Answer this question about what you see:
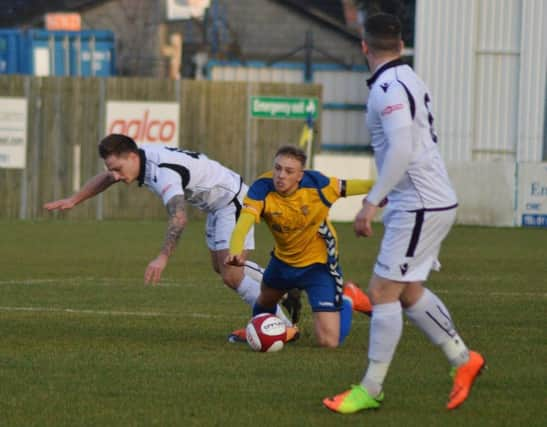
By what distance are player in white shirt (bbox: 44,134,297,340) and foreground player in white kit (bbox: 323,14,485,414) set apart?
1934mm

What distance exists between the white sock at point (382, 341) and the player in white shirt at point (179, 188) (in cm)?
191

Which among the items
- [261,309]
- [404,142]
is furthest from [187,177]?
[404,142]

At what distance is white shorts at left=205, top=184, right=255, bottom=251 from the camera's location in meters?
11.4

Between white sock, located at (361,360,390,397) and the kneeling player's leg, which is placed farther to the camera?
the kneeling player's leg

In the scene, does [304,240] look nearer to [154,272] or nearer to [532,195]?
[154,272]

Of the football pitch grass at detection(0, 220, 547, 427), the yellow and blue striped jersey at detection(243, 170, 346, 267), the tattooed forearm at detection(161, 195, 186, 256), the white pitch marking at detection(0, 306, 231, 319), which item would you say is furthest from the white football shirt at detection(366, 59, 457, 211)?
the white pitch marking at detection(0, 306, 231, 319)

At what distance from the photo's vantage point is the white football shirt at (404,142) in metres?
7.66

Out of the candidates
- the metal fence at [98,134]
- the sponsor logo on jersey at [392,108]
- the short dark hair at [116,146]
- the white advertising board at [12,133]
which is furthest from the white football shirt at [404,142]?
the white advertising board at [12,133]

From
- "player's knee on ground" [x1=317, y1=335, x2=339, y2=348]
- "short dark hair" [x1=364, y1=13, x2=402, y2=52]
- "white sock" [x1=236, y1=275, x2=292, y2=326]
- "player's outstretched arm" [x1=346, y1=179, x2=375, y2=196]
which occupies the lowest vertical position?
"player's knee on ground" [x1=317, y1=335, x2=339, y2=348]

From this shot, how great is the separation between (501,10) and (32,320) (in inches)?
796

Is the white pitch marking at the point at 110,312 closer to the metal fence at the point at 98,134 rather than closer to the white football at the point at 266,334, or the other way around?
the white football at the point at 266,334

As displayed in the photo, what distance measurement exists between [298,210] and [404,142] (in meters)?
2.76

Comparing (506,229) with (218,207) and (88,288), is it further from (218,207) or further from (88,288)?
(218,207)

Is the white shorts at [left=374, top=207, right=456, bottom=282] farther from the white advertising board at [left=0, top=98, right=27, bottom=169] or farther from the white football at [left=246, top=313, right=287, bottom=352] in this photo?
the white advertising board at [left=0, top=98, right=27, bottom=169]
